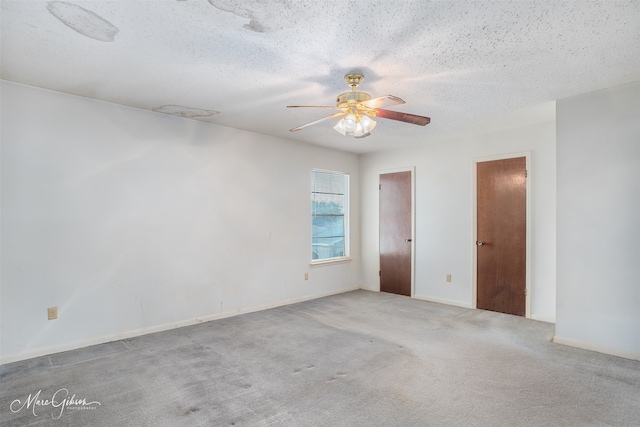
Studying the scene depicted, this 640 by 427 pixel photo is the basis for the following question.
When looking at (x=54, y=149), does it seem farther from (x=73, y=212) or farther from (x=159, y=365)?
(x=159, y=365)

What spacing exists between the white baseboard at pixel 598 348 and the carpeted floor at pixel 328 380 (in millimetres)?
97

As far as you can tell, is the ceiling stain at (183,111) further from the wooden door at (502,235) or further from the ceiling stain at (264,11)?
the wooden door at (502,235)

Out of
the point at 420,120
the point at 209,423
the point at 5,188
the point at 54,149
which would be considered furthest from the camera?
the point at 54,149


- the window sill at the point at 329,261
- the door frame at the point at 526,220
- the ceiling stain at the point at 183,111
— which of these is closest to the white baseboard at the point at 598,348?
the door frame at the point at 526,220

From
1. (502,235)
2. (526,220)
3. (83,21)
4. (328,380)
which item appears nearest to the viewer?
(83,21)

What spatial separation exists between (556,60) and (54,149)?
4.24 metres

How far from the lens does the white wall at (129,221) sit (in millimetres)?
2992

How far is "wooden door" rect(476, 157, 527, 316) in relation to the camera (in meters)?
4.34

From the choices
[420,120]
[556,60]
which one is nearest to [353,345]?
[420,120]

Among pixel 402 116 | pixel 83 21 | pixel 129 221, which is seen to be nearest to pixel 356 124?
pixel 402 116

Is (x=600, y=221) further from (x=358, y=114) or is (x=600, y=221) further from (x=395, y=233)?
(x=395, y=233)

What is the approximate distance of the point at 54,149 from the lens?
3141 millimetres

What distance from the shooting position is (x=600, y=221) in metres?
3.11

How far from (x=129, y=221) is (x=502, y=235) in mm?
4476
